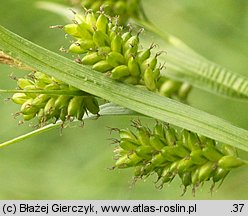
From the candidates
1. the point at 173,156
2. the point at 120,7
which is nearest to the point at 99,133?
the point at 120,7

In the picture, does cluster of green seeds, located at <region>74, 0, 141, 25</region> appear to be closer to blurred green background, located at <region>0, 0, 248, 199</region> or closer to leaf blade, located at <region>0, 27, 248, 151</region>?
leaf blade, located at <region>0, 27, 248, 151</region>

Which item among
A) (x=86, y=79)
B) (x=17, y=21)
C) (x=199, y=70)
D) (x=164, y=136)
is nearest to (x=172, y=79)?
(x=199, y=70)

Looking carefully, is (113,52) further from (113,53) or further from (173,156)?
(173,156)

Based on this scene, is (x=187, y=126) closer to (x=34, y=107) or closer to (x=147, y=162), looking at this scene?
(x=147, y=162)

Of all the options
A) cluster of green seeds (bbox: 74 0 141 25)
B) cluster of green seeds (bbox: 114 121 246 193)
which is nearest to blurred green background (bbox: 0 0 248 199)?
cluster of green seeds (bbox: 74 0 141 25)

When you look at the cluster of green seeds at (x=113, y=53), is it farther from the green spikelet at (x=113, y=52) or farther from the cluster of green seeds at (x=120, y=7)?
the cluster of green seeds at (x=120, y=7)
